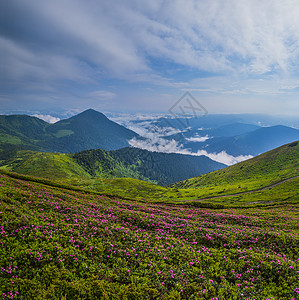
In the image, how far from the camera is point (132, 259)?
46.2 feet

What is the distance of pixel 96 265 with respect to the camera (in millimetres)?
12773

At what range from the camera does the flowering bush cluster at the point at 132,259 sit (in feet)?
35.1

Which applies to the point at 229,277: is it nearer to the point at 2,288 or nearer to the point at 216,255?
the point at 216,255

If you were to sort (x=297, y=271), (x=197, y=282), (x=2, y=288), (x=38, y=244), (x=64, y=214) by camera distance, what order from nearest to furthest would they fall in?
(x=2, y=288) → (x=197, y=282) → (x=297, y=271) → (x=38, y=244) → (x=64, y=214)

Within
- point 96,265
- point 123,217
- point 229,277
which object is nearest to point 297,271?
point 229,277

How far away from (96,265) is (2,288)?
573 centimetres

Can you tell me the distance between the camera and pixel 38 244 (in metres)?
13.9

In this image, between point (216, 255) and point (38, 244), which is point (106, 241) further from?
point (216, 255)

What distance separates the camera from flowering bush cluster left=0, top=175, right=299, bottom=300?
1070 cm

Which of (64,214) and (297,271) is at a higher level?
(64,214)

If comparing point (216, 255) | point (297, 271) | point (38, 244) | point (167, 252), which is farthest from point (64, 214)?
point (297, 271)

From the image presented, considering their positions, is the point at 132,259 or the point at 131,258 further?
the point at 131,258

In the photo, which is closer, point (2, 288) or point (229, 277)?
point (2, 288)

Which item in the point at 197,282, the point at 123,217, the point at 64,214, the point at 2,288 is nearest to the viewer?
the point at 2,288
